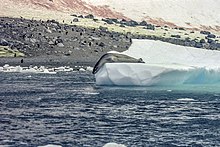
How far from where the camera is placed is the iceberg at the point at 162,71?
4094 centimetres

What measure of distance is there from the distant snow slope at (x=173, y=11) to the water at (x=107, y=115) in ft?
364

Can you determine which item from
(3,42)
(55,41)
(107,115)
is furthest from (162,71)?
(55,41)

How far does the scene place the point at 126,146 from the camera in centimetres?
2161

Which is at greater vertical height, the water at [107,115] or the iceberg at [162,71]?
the iceberg at [162,71]

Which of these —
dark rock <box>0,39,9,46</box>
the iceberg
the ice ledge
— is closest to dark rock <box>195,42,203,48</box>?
dark rock <box>0,39,9,46</box>

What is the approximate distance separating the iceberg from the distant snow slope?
102026 millimetres

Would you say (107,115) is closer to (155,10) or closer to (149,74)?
(149,74)

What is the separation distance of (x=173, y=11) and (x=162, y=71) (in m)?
122

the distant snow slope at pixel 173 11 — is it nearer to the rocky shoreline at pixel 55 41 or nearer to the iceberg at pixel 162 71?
the rocky shoreline at pixel 55 41

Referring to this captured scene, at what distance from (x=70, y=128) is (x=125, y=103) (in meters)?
9.07

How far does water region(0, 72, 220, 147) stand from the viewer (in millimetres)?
23125

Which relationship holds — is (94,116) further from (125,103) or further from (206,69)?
(206,69)

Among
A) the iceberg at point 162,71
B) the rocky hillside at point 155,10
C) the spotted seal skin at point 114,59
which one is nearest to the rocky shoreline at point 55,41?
the iceberg at point 162,71

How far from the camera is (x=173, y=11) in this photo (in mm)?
161000
